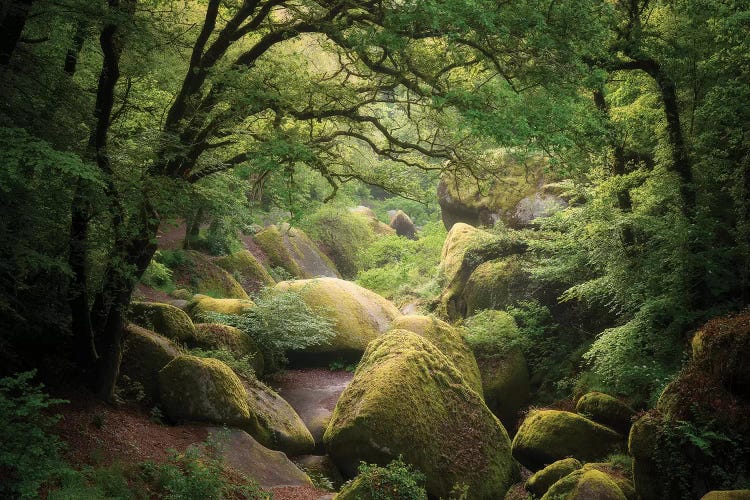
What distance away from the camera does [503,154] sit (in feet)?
60.1

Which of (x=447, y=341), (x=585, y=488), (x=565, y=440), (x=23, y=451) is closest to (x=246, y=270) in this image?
(x=447, y=341)

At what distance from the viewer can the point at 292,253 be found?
24.8 metres

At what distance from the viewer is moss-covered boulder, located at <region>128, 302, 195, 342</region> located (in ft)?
35.8

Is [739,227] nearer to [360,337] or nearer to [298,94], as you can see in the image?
[298,94]

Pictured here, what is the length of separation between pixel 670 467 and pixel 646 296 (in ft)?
13.1

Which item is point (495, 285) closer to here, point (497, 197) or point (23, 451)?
point (497, 197)

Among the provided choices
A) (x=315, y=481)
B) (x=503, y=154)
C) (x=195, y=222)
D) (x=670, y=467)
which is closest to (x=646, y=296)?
(x=670, y=467)

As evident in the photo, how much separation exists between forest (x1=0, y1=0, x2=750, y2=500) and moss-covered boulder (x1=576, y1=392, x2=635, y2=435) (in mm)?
54

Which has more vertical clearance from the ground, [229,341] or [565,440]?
[229,341]

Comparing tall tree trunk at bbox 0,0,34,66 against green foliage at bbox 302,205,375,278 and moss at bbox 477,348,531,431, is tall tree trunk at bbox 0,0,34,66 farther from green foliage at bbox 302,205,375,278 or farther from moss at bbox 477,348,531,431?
green foliage at bbox 302,205,375,278

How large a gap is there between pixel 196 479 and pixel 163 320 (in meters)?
4.96

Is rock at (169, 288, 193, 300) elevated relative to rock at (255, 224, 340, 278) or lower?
lower


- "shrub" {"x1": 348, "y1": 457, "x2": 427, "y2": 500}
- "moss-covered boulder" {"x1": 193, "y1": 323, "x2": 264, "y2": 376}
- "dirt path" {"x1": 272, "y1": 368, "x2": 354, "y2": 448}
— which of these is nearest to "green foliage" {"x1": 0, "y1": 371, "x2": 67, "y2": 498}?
"shrub" {"x1": 348, "y1": 457, "x2": 427, "y2": 500}

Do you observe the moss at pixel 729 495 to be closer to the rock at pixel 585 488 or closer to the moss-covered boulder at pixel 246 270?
the rock at pixel 585 488
